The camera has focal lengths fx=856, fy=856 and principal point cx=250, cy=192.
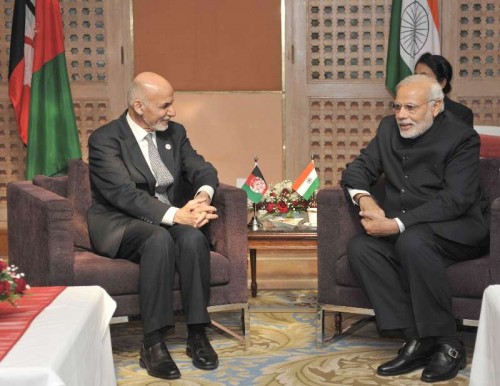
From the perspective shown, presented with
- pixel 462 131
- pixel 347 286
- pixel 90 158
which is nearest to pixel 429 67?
pixel 462 131

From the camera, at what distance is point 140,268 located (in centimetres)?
385

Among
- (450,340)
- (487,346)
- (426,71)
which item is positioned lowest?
(450,340)

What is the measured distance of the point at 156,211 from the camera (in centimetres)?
409

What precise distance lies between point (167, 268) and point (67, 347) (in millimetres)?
1465

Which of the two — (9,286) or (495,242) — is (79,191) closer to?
(9,286)

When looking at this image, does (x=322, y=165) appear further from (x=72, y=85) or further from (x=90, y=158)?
(x=90, y=158)

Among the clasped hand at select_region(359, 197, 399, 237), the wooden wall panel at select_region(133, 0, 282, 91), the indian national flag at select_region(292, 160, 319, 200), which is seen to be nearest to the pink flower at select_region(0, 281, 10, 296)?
the clasped hand at select_region(359, 197, 399, 237)

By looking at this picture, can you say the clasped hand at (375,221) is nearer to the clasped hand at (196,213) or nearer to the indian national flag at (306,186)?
the clasped hand at (196,213)

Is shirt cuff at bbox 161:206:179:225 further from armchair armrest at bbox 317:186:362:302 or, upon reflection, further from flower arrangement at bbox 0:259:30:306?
flower arrangement at bbox 0:259:30:306

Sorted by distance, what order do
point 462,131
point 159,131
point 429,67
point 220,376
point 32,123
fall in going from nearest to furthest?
1. point 220,376
2. point 462,131
3. point 159,131
4. point 429,67
5. point 32,123

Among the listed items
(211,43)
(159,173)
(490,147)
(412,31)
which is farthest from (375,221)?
(211,43)

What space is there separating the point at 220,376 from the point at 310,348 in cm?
60

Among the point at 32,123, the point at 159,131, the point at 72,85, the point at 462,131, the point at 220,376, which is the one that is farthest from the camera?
the point at 72,85

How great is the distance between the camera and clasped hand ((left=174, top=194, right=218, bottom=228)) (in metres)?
4.07
